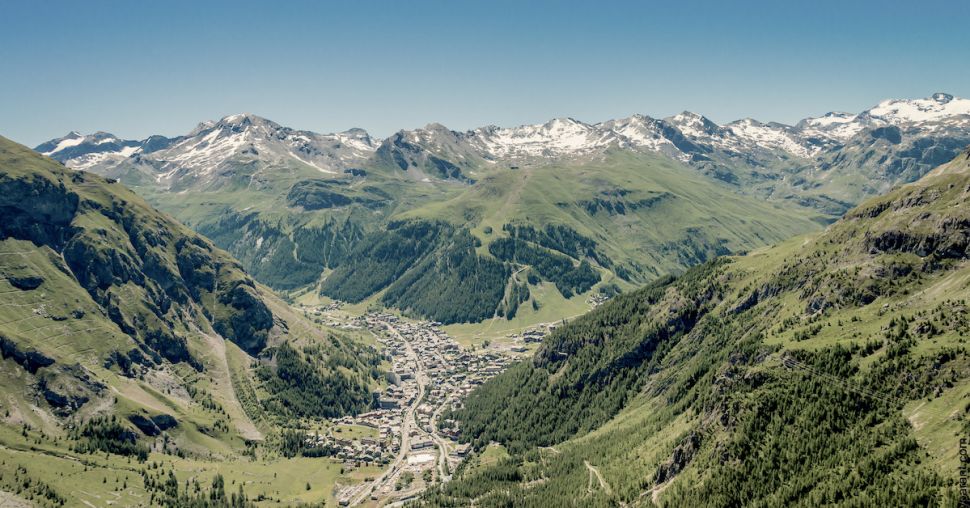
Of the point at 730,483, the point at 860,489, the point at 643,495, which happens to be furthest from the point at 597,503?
the point at 860,489

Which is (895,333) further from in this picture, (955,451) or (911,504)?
(911,504)

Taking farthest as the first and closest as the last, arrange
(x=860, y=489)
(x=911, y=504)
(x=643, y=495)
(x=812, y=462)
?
(x=643, y=495) → (x=812, y=462) → (x=860, y=489) → (x=911, y=504)

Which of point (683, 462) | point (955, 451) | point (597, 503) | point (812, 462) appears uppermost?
point (955, 451)

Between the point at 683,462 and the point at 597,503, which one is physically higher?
the point at 683,462

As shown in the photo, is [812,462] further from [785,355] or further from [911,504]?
[785,355]

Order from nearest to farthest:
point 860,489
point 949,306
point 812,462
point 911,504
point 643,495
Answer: point 911,504
point 860,489
point 812,462
point 949,306
point 643,495

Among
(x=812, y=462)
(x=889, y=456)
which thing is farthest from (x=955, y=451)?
(x=812, y=462)

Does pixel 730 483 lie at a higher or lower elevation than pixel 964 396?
lower

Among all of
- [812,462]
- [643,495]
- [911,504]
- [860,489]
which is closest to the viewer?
[911,504]

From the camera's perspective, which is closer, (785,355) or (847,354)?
(847,354)
